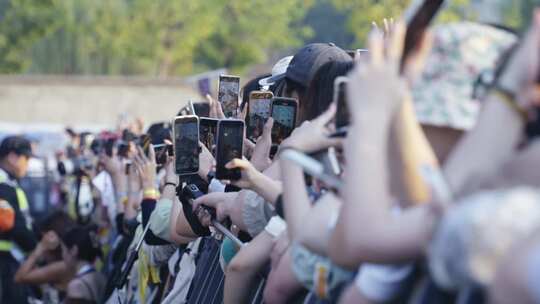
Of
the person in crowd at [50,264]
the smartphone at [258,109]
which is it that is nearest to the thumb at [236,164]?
the smartphone at [258,109]

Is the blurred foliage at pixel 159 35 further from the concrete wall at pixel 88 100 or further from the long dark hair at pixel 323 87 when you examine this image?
the long dark hair at pixel 323 87

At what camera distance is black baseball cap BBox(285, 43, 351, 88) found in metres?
4.68

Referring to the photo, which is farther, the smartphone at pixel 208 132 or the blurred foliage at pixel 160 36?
the blurred foliage at pixel 160 36

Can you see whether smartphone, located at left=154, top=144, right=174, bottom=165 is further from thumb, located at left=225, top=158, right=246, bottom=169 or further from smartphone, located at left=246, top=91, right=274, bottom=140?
thumb, located at left=225, top=158, right=246, bottom=169

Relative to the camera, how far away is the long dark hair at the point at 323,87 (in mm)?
4438

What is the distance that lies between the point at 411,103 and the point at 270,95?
2.70 metres

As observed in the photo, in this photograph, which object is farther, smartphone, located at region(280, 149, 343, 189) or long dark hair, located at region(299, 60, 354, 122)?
long dark hair, located at region(299, 60, 354, 122)

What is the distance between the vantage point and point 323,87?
449cm

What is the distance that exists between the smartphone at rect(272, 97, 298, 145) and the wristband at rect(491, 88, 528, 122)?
2.20m

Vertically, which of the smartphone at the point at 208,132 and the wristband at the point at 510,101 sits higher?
the wristband at the point at 510,101

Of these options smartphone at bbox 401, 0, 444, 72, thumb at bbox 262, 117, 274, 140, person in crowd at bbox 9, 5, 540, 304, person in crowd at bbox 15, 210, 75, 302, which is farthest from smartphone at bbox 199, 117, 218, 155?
person in crowd at bbox 15, 210, 75, 302

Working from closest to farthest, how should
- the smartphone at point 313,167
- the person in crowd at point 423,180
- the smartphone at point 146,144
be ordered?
the person in crowd at point 423,180
the smartphone at point 313,167
the smartphone at point 146,144

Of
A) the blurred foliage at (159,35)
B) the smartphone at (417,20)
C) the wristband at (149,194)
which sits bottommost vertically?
the blurred foliage at (159,35)

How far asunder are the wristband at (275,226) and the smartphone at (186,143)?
1.23 metres
